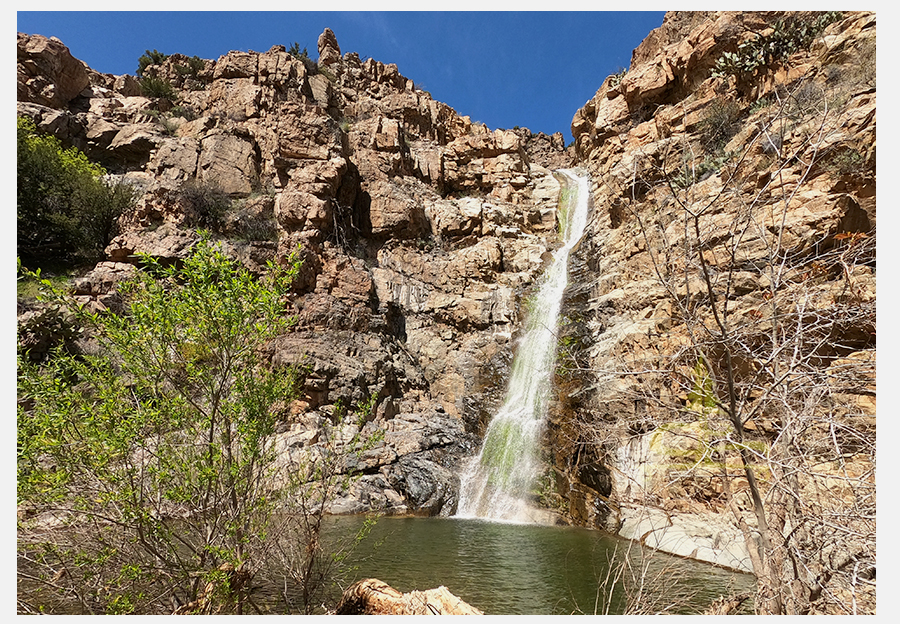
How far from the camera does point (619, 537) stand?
11695 mm

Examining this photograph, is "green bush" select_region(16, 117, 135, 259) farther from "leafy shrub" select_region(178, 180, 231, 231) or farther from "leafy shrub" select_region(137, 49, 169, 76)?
"leafy shrub" select_region(137, 49, 169, 76)

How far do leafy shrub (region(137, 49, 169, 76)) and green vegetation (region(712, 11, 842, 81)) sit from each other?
35.0 metres

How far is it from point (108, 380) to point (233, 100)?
26.8 metres

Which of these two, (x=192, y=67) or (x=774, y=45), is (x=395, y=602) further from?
(x=192, y=67)

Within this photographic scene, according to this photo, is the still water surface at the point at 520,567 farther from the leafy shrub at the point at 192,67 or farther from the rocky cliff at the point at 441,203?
the leafy shrub at the point at 192,67

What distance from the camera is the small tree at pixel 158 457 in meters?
3.95


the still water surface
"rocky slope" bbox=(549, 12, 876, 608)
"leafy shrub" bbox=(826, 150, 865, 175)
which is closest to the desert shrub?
"rocky slope" bbox=(549, 12, 876, 608)

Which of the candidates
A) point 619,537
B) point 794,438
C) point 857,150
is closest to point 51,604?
A: point 794,438

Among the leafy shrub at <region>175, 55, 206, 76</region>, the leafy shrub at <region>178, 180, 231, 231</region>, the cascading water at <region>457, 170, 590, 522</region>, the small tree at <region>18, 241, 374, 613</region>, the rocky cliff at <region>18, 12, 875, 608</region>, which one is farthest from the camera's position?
the leafy shrub at <region>175, 55, 206, 76</region>

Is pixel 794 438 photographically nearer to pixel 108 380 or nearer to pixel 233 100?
pixel 108 380

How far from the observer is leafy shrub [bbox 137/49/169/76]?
32062 millimetres

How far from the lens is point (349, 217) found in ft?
78.0

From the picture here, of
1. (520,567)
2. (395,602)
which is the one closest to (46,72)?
(395,602)

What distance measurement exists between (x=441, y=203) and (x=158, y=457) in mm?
23726
